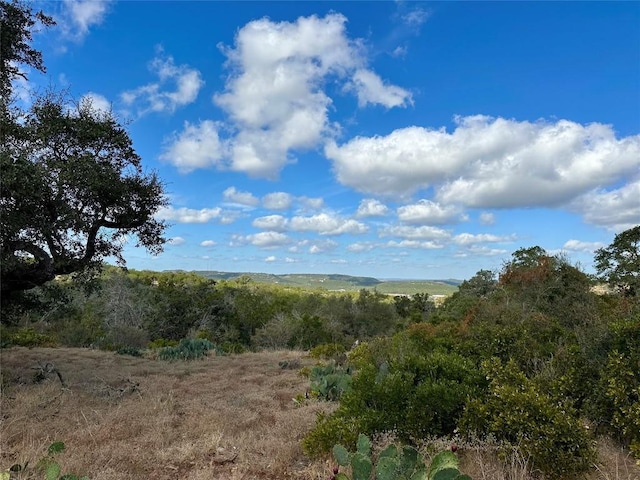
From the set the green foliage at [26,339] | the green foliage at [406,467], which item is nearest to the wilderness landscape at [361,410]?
the green foliage at [406,467]

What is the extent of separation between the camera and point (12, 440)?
559 centimetres

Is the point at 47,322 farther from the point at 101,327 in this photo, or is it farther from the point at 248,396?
the point at 248,396

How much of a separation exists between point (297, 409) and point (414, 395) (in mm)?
2761

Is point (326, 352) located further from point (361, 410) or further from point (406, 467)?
point (406, 467)

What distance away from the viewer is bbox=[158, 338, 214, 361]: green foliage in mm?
14836

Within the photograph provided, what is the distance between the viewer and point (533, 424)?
4516mm

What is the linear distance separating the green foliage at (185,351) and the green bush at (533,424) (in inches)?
468

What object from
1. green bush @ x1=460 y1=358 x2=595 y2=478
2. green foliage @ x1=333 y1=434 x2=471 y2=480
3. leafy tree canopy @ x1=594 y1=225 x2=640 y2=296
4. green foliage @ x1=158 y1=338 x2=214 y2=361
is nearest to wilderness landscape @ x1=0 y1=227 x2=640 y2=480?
green bush @ x1=460 y1=358 x2=595 y2=478

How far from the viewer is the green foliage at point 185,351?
1484cm

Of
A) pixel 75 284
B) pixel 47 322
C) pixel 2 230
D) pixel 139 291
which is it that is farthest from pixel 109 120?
pixel 139 291

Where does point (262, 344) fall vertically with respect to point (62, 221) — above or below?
below

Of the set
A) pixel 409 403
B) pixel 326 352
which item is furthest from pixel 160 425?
pixel 326 352

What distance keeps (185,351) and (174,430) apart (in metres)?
9.59

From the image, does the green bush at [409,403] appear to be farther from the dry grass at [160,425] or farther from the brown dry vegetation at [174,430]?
the dry grass at [160,425]
